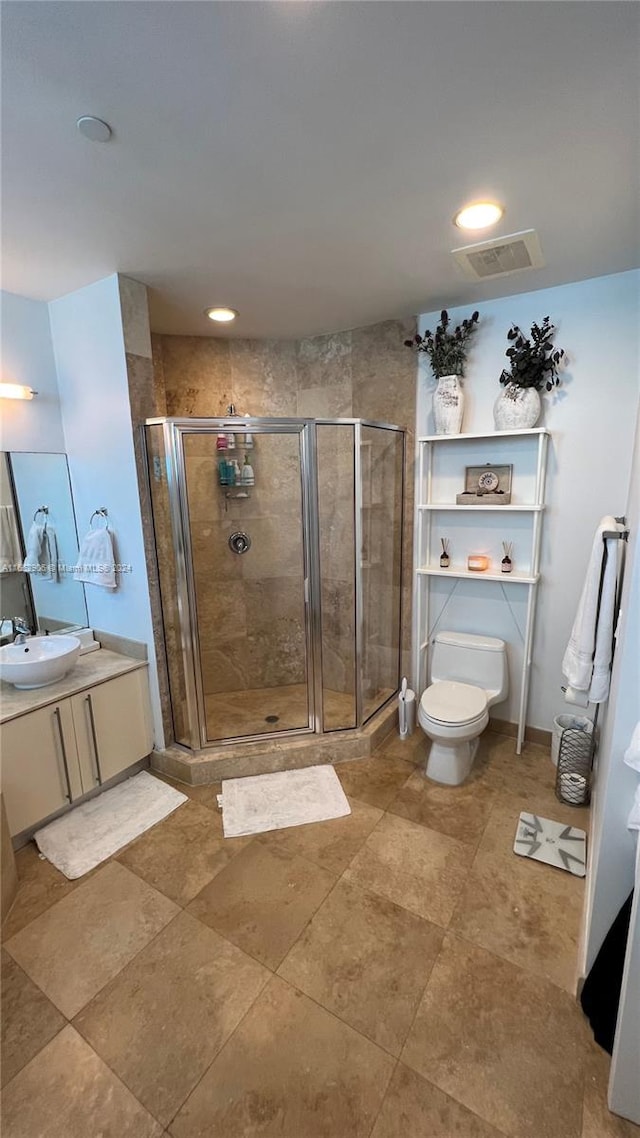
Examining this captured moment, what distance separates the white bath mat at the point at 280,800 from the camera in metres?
2.17

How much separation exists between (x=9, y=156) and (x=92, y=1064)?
266cm

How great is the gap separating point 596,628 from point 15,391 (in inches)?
111

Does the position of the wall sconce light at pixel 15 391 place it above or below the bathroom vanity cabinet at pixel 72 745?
above

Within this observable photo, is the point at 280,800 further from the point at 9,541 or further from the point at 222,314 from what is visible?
the point at 222,314

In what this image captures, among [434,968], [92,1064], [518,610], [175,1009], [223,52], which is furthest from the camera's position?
[518,610]

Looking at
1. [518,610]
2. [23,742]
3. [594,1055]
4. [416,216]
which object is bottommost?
[594,1055]

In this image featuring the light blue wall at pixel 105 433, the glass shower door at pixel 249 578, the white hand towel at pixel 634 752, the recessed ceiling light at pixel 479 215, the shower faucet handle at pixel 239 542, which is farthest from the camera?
the shower faucet handle at pixel 239 542

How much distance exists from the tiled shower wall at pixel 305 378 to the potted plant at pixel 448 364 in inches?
8.1

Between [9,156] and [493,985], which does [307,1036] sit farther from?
[9,156]

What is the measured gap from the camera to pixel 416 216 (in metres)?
1.63

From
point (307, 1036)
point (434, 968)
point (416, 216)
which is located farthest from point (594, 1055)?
point (416, 216)

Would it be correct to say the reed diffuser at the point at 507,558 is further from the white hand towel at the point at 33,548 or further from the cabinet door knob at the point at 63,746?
the white hand towel at the point at 33,548

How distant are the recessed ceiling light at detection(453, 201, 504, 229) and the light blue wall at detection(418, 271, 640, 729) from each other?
33.2 inches

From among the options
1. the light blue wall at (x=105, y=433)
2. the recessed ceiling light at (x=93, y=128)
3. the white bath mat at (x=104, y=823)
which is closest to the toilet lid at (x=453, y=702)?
the white bath mat at (x=104, y=823)
